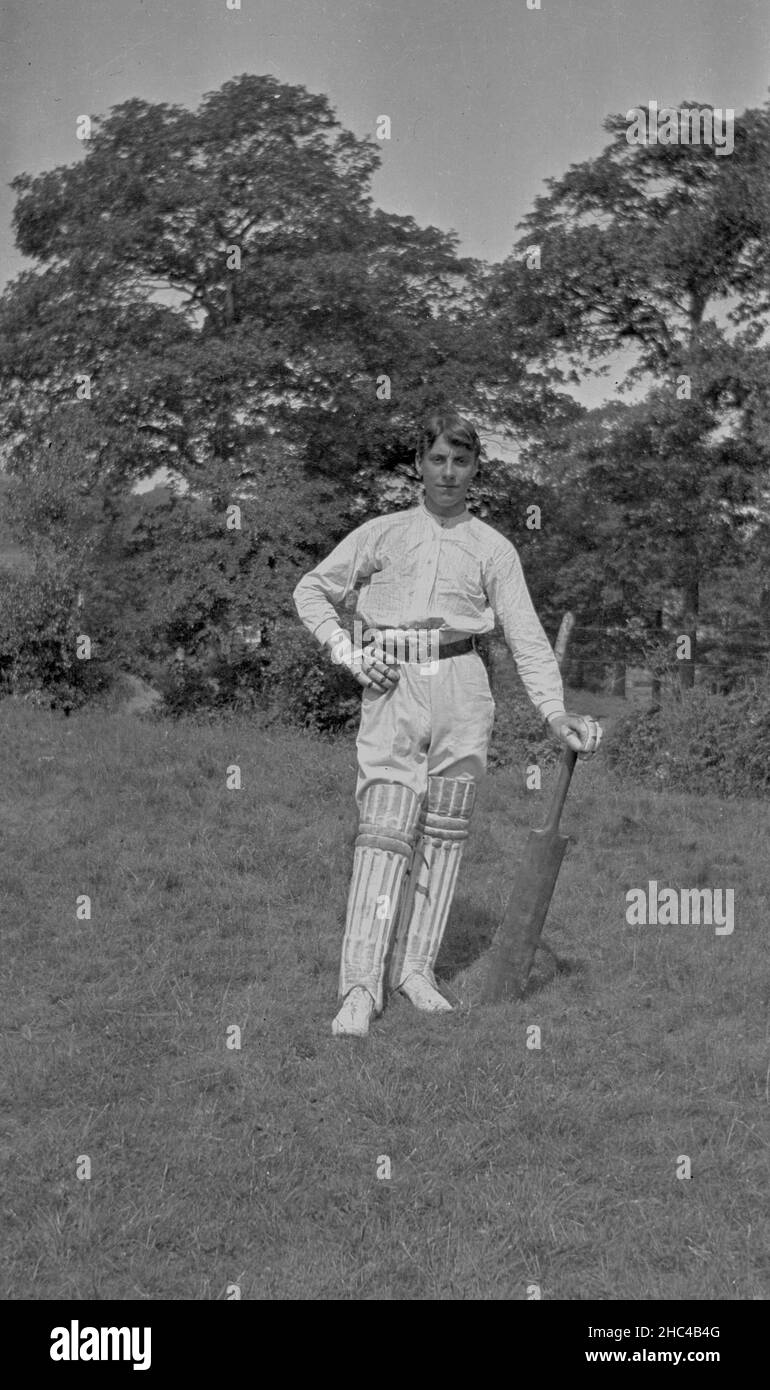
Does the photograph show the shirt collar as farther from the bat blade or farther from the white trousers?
the bat blade

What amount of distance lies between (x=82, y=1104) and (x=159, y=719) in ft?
34.5

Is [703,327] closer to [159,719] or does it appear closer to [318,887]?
[159,719]

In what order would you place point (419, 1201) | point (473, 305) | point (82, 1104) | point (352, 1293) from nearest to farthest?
point (352, 1293) → point (419, 1201) → point (82, 1104) → point (473, 305)

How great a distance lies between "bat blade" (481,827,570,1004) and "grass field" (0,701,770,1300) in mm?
157

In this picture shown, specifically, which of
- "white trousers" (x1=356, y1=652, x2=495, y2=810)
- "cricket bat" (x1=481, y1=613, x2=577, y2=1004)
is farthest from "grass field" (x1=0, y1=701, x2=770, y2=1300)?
"white trousers" (x1=356, y1=652, x2=495, y2=810)

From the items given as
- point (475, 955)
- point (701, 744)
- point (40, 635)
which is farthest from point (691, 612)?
point (475, 955)

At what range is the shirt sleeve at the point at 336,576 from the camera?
18.4 ft

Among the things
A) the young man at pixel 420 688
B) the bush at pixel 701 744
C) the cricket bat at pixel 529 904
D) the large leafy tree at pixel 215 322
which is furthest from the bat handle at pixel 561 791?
the large leafy tree at pixel 215 322

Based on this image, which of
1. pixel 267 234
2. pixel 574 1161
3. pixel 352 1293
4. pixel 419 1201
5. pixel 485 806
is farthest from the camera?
pixel 267 234

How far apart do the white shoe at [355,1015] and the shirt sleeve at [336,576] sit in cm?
138

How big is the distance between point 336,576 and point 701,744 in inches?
→ 305

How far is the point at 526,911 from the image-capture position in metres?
5.63

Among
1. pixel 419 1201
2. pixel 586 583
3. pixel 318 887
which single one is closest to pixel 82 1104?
pixel 419 1201

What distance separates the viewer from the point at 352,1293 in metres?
3.70
